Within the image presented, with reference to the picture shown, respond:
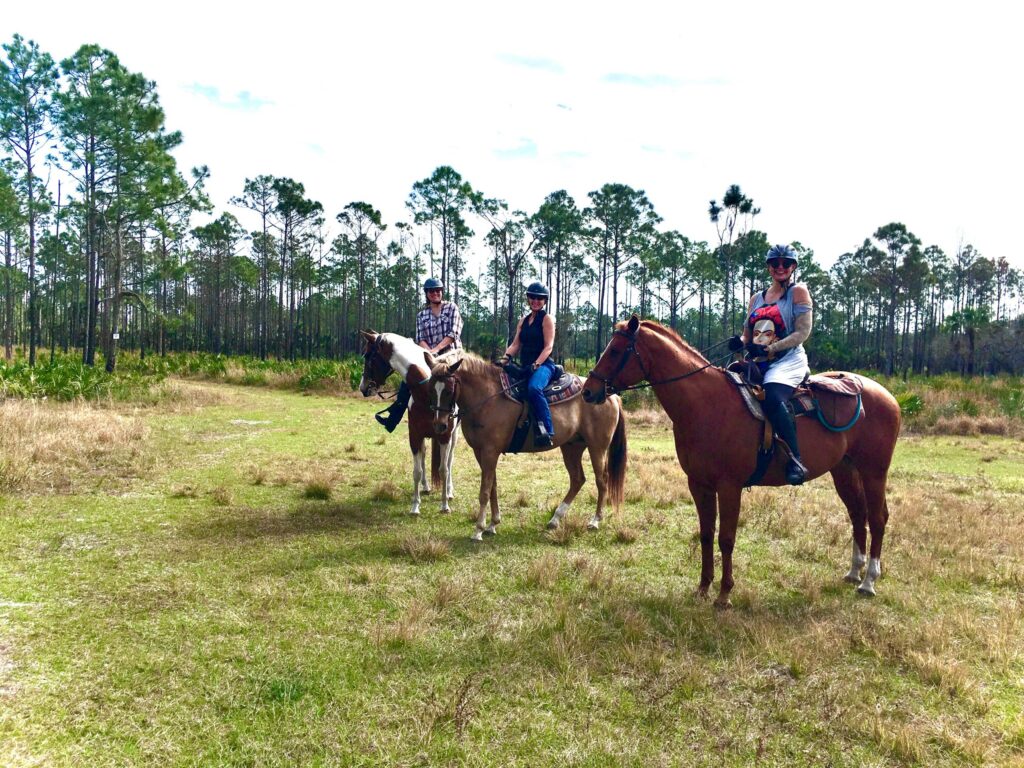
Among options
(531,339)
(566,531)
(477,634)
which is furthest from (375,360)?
(477,634)

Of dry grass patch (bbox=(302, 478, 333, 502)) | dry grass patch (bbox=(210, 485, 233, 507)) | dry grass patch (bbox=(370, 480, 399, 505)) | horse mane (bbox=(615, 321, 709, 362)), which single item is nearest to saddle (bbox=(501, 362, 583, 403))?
horse mane (bbox=(615, 321, 709, 362))

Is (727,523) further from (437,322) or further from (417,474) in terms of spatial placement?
(437,322)

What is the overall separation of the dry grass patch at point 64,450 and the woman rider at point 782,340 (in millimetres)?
8455

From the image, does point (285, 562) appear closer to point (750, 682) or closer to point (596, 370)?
point (596, 370)

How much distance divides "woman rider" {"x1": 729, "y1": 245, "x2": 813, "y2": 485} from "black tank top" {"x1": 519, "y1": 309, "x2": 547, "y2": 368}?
255 centimetres

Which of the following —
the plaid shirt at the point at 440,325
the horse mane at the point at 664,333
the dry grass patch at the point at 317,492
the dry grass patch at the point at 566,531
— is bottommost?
the dry grass patch at the point at 566,531

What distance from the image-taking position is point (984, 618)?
432 cm

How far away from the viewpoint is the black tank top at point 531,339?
694cm

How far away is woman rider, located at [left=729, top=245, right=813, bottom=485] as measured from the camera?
462cm

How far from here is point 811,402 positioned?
15.8 feet

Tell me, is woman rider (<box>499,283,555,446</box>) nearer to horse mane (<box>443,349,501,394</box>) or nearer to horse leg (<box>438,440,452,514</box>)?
horse mane (<box>443,349,501,394</box>)

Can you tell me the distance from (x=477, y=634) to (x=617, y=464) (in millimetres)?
3868

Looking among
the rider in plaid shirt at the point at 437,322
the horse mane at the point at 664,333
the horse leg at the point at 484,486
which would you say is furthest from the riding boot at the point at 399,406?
the horse mane at the point at 664,333

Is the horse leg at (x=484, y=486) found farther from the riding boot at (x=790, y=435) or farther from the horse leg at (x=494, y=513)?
the riding boot at (x=790, y=435)
